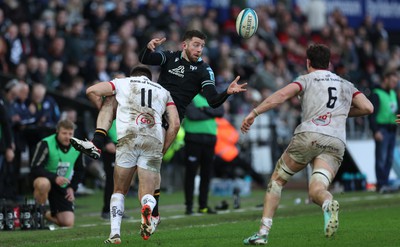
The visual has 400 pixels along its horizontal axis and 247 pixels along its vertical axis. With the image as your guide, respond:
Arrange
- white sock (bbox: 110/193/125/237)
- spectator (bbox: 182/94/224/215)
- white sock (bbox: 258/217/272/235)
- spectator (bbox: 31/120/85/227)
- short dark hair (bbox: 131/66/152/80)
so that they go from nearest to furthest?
1. white sock (bbox: 258/217/272/235)
2. white sock (bbox: 110/193/125/237)
3. short dark hair (bbox: 131/66/152/80)
4. spectator (bbox: 31/120/85/227)
5. spectator (bbox: 182/94/224/215)

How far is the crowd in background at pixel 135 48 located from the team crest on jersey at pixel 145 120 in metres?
6.20

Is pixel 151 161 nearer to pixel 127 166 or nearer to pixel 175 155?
pixel 127 166

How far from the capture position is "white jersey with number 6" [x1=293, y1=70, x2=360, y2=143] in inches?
440

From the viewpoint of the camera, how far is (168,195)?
2230cm

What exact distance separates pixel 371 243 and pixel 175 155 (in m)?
12.9

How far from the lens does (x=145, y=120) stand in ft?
38.2

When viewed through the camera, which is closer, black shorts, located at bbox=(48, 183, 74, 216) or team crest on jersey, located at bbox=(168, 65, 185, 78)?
team crest on jersey, located at bbox=(168, 65, 185, 78)

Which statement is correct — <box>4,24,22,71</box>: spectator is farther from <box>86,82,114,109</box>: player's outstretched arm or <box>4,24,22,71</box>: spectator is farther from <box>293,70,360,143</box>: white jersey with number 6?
<box>293,70,360,143</box>: white jersey with number 6

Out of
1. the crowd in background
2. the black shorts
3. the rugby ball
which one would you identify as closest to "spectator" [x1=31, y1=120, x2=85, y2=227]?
the black shorts

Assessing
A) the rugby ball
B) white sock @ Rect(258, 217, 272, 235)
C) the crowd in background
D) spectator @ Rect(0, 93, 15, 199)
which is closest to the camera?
white sock @ Rect(258, 217, 272, 235)

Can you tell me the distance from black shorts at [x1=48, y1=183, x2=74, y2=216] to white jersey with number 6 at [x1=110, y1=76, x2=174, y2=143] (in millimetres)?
4254

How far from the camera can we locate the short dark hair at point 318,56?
11336 mm

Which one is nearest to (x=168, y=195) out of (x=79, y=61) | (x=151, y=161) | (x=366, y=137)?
(x=79, y=61)

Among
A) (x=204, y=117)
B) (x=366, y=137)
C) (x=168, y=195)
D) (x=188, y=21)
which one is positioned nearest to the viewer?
(x=204, y=117)
